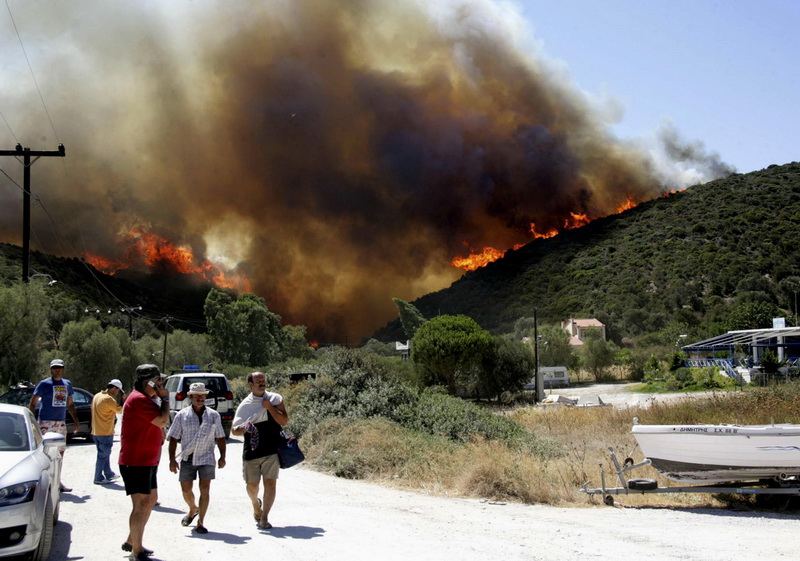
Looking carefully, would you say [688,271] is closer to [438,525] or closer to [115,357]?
[115,357]

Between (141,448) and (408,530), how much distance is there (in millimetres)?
3522

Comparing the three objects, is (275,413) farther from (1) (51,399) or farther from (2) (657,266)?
(2) (657,266)

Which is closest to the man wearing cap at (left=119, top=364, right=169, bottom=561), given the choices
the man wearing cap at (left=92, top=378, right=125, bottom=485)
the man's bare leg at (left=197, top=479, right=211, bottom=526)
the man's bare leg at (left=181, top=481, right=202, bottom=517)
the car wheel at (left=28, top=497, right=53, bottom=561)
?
the car wheel at (left=28, top=497, right=53, bottom=561)

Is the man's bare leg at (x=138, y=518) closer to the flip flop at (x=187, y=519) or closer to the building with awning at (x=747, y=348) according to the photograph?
the flip flop at (x=187, y=519)

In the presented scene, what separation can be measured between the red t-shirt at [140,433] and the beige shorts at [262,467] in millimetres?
1663

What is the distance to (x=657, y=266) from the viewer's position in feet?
290

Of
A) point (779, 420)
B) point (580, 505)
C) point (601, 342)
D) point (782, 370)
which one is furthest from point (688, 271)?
point (580, 505)

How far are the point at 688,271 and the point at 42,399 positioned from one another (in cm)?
8469

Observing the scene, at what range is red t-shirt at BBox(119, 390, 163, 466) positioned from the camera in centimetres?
721

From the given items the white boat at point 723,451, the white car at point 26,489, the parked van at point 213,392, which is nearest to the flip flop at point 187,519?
the white car at point 26,489

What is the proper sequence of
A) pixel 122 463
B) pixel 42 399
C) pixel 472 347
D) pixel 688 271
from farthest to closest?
pixel 688 271 → pixel 472 347 → pixel 42 399 → pixel 122 463

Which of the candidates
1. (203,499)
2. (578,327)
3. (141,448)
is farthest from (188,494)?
(578,327)

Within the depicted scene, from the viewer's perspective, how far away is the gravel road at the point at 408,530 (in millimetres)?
7676

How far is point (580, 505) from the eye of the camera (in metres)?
11.4
